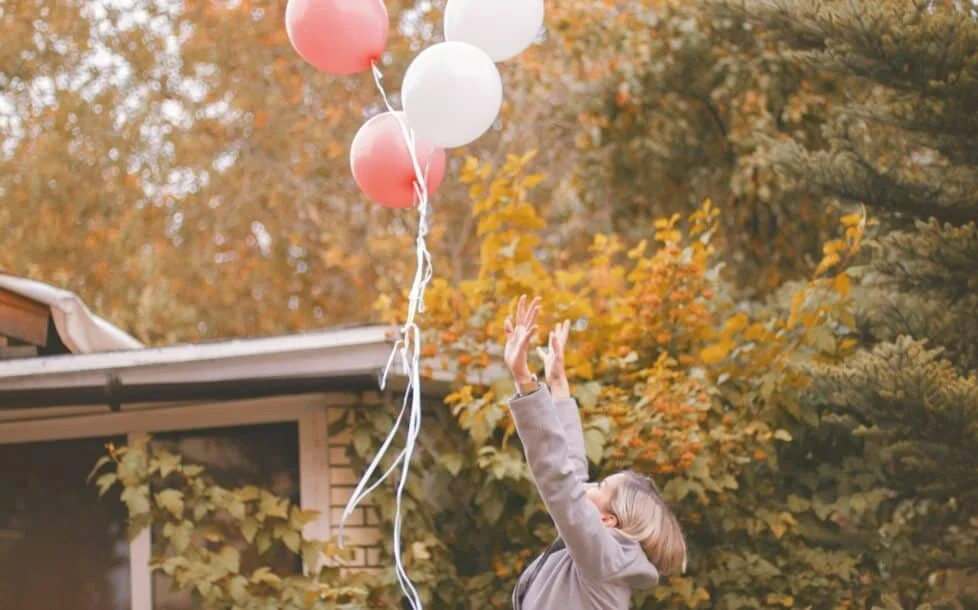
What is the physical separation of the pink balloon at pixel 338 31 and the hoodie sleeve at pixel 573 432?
1332 millimetres

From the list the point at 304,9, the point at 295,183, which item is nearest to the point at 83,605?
the point at 304,9

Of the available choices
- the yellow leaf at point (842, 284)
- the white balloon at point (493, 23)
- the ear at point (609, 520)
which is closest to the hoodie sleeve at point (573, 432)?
the ear at point (609, 520)

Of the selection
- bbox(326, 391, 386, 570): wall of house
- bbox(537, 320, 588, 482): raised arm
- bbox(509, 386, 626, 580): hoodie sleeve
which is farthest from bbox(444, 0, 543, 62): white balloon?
bbox(326, 391, 386, 570): wall of house

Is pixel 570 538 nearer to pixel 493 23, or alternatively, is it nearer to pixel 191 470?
pixel 493 23

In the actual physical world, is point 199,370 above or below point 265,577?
above

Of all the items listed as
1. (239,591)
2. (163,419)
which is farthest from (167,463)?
(239,591)

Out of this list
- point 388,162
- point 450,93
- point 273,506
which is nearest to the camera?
point 450,93

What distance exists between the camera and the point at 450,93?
4.10m

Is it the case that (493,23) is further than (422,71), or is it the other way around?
(493,23)

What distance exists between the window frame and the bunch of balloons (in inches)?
92.4

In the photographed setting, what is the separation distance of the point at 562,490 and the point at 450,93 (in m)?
1.34

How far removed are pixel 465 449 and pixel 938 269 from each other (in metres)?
2.25

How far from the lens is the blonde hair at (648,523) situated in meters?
3.52

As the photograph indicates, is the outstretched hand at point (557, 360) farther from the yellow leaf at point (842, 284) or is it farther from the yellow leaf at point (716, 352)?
the yellow leaf at point (842, 284)
